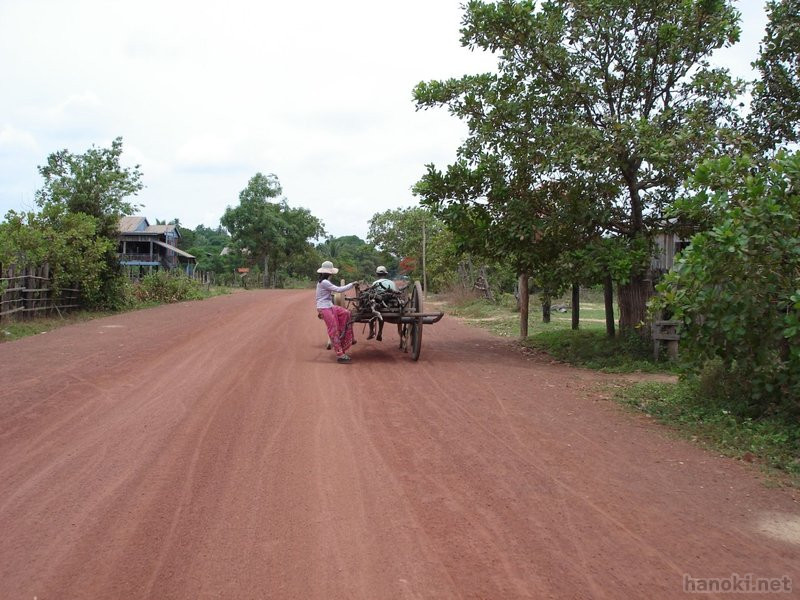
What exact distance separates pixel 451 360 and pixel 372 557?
8.20m

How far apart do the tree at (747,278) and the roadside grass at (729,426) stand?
33 centimetres

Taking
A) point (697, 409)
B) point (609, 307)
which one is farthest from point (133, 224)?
point (697, 409)

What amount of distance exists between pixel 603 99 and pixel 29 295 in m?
15.1

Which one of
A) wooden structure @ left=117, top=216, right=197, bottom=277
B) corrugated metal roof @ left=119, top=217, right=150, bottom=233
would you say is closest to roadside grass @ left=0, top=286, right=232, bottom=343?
wooden structure @ left=117, top=216, right=197, bottom=277

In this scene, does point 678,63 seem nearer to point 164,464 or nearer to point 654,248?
point 654,248

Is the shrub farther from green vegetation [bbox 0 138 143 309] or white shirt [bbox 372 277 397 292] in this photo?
white shirt [bbox 372 277 397 292]

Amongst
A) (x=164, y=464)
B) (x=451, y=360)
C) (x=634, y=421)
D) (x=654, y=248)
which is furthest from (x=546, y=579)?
(x=654, y=248)

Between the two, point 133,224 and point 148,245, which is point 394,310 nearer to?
point 133,224

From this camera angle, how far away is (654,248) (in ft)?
39.5

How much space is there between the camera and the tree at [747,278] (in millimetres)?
6812

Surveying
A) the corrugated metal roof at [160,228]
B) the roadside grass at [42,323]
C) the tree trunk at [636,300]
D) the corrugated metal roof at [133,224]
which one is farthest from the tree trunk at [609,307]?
the corrugated metal roof at [160,228]

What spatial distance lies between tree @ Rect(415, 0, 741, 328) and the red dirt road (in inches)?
180

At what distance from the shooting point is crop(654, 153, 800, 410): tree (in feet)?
22.4

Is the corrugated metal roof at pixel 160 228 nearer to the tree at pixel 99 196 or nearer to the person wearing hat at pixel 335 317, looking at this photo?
the tree at pixel 99 196
